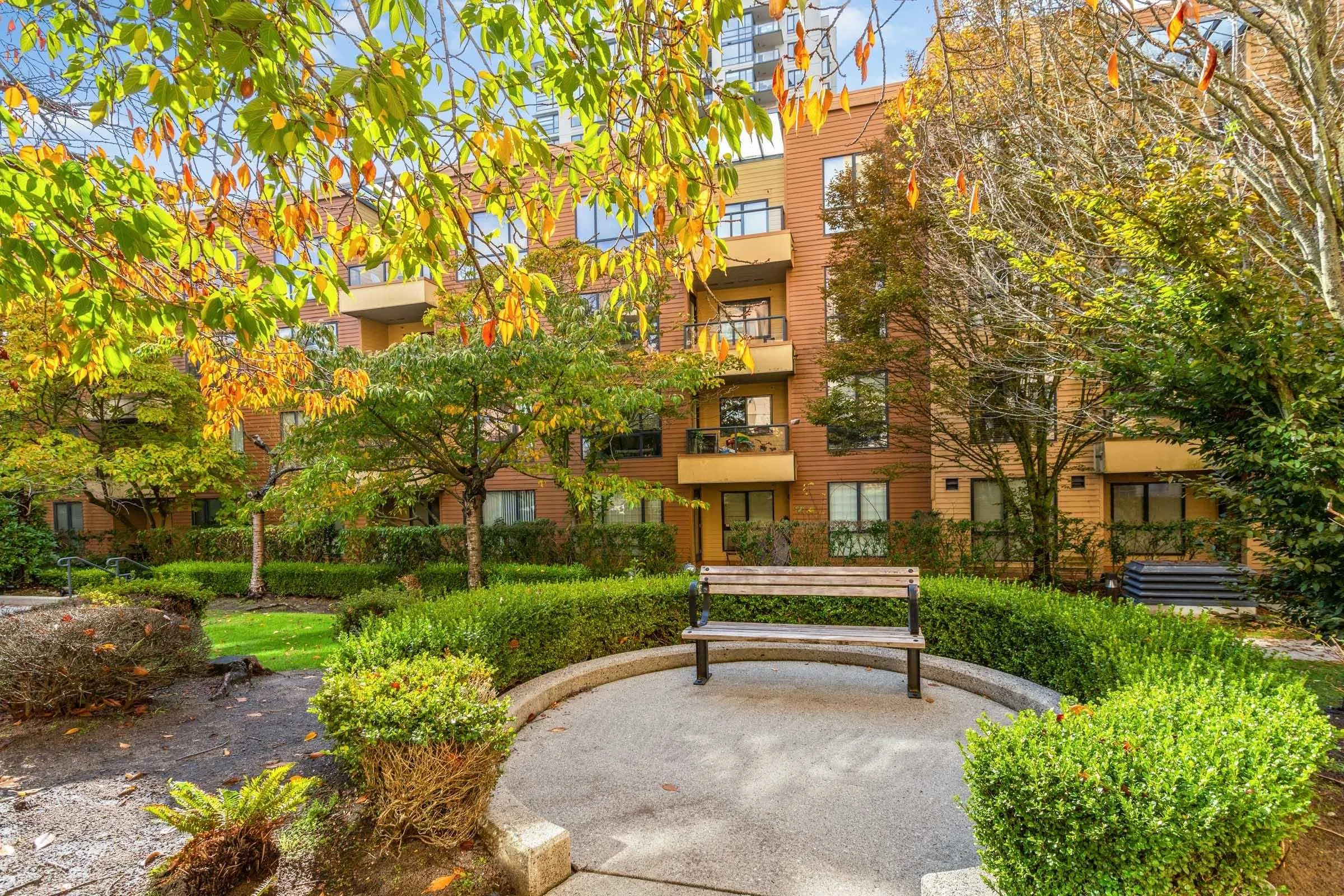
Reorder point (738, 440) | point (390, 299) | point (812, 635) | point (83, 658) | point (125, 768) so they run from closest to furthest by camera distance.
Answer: point (125, 768), point (83, 658), point (812, 635), point (738, 440), point (390, 299)

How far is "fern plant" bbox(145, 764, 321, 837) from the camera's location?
281 cm

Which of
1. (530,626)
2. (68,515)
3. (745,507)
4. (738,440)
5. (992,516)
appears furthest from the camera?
(68,515)

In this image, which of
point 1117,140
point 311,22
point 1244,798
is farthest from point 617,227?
point 1244,798

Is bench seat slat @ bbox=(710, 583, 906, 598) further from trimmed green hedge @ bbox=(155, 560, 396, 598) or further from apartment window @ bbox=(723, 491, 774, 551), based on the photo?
apartment window @ bbox=(723, 491, 774, 551)

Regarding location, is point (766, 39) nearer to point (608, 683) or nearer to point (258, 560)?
point (258, 560)

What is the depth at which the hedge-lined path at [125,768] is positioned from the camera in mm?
3283

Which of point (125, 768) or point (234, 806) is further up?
point (234, 806)

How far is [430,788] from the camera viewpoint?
3.15 m

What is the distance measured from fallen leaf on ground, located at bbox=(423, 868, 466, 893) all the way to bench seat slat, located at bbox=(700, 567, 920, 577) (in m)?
3.70

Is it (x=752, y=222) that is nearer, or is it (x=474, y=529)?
(x=474, y=529)

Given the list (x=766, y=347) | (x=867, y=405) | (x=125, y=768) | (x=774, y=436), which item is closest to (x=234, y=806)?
(x=125, y=768)

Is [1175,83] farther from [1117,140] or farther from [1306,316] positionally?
[1306,316]

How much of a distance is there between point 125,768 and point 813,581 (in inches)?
226

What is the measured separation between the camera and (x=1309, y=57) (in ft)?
13.4
